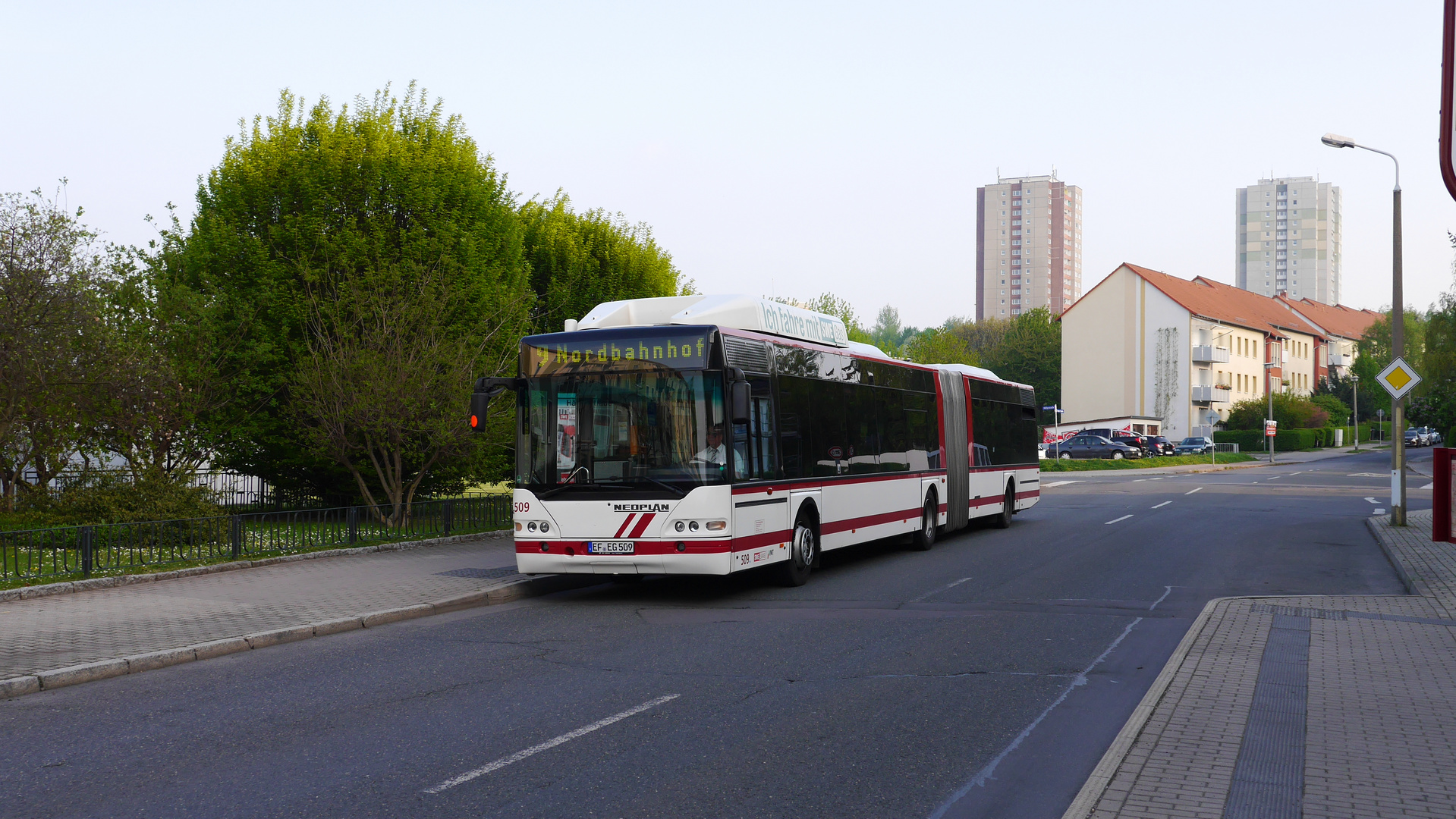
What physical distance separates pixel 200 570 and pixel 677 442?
21.1ft

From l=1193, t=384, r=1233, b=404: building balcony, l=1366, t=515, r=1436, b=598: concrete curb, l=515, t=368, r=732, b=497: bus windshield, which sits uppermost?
l=1193, t=384, r=1233, b=404: building balcony

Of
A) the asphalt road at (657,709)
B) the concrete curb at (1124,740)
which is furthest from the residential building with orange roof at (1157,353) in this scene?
the concrete curb at (1124,740)

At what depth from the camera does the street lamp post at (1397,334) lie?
2147 centimetres

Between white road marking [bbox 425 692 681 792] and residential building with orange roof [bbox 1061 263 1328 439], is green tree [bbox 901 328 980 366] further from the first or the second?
white road marking [bbox 425 692 681 792]

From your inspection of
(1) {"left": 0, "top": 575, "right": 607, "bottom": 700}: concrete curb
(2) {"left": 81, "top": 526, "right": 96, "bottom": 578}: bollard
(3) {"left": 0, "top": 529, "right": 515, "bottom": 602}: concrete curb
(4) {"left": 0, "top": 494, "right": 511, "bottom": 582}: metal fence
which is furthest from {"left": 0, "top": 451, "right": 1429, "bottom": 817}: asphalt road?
(4) {"left": 0, "top": 494, "right": 511, "bottom": 582}: metal fence

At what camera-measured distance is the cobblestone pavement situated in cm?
967

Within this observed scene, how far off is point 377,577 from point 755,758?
29.9 feet

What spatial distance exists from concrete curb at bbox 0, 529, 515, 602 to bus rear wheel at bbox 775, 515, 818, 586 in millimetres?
6447

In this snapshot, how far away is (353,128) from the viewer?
883 inches

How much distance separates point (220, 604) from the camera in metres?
12.0

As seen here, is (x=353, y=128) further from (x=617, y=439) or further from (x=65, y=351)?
(x=617, y=439)

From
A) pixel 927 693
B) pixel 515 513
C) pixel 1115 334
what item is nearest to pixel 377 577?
pixel 515 513

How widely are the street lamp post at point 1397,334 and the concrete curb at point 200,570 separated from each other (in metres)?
16.5

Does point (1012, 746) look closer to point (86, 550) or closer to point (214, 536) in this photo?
point (86, 550)
